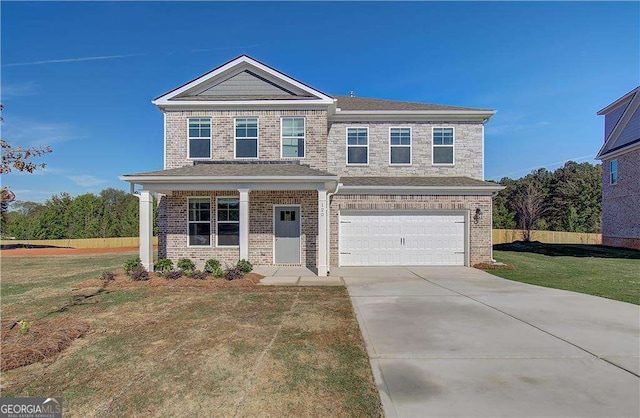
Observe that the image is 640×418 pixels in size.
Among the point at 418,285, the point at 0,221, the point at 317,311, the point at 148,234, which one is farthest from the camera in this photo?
the point at 0,221

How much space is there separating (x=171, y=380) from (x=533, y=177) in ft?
168

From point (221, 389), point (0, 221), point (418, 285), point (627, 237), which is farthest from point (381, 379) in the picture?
point (0, 221)

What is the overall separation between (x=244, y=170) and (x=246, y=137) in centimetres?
203

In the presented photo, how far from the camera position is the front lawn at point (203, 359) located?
342 cm

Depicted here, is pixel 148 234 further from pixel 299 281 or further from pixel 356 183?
pixel 356 183

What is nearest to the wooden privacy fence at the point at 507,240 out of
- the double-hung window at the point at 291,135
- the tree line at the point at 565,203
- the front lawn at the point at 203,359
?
the tree line at the point at 565,203

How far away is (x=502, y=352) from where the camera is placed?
470 centimetres

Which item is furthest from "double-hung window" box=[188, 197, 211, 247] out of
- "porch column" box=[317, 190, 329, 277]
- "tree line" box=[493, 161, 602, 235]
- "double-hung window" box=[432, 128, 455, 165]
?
"tree line" box=[493, 161, 602, 235]

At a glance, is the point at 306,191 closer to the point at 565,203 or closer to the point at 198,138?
the point at 198,138

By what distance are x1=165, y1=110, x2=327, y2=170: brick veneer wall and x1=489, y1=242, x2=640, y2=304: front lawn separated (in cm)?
788

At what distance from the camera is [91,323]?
608cm

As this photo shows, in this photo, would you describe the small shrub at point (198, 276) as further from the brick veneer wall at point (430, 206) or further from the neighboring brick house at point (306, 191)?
the brick veneer wall at point (430, 206)

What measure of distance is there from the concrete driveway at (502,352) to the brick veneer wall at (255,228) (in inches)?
184

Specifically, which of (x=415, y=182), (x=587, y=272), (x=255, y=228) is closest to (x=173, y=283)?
(x=255, y=228)
